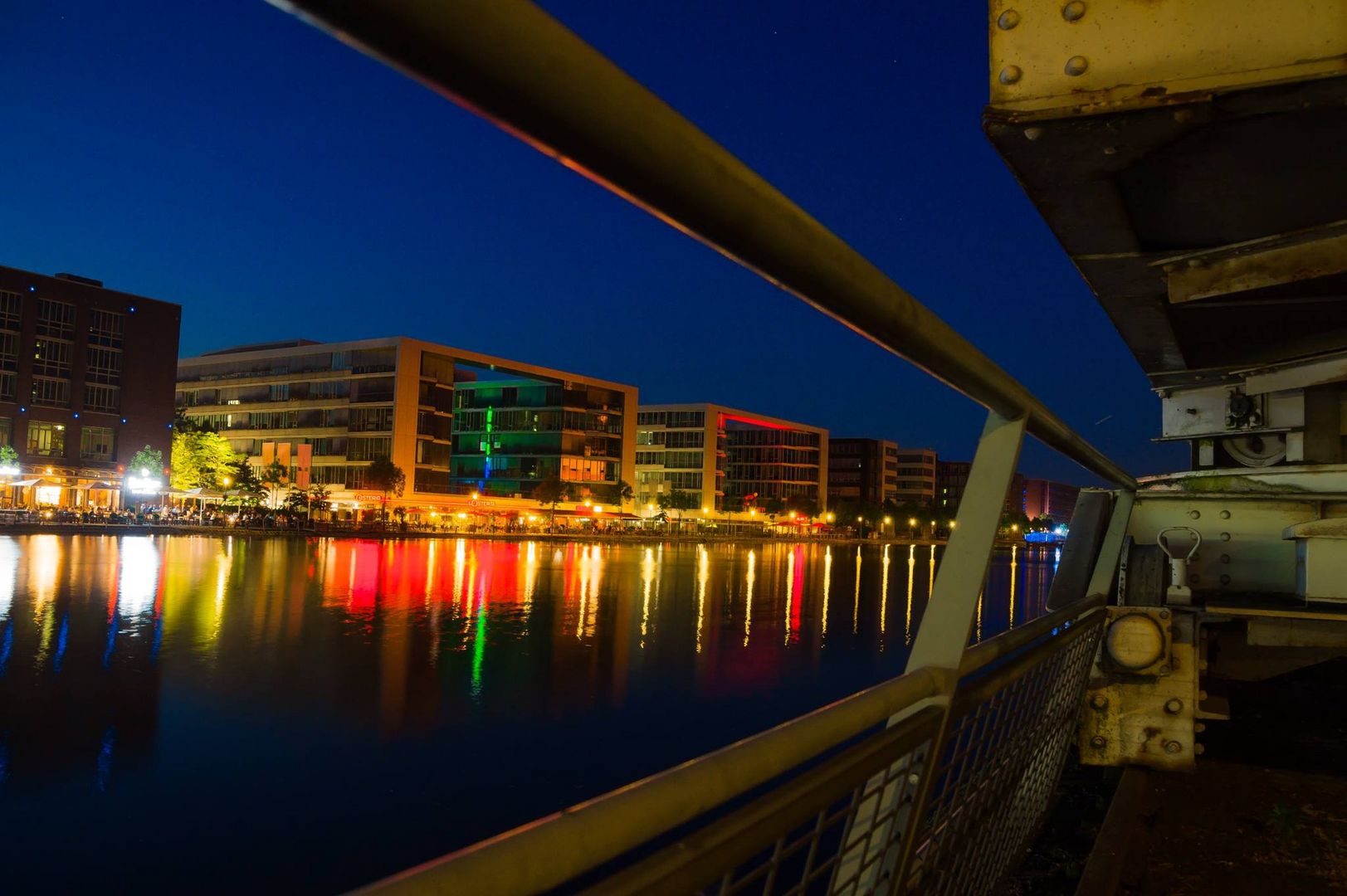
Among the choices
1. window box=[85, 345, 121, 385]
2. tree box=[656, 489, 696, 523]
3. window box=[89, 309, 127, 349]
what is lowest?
tree box=[656, 489, 696, 523]

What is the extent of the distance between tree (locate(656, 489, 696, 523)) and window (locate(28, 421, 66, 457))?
201 ft

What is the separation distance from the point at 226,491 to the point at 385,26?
259ft

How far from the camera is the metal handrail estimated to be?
0.73m

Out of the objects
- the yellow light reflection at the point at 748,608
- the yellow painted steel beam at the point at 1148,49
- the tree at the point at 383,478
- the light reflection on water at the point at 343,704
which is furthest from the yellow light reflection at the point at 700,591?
the tree at the point at 383,478

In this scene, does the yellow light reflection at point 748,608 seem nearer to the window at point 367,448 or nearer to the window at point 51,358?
the window at point 367,448

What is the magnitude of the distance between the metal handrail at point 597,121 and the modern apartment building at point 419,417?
260 ft

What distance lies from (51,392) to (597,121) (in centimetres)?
8402

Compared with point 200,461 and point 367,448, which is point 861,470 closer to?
point 367,448

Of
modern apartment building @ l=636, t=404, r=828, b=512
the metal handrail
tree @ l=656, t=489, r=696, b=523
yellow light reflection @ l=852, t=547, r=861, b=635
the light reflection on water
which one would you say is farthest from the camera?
modern apartment building @ l=636, t=404, r=828, b=512

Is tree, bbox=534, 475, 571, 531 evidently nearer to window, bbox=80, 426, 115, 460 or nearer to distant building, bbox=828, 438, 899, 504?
window, bbox=80, 426, 115, 460

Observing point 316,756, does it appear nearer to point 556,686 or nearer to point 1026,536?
point 556,686

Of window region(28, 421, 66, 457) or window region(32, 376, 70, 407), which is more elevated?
window region(32, 376, 70, 407)

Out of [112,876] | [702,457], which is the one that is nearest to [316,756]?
[112,876]

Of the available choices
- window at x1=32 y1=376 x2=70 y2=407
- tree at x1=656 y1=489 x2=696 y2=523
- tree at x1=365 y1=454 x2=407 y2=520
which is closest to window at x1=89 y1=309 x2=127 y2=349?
window at x1=32 y1=376 x2=70 y2=407
